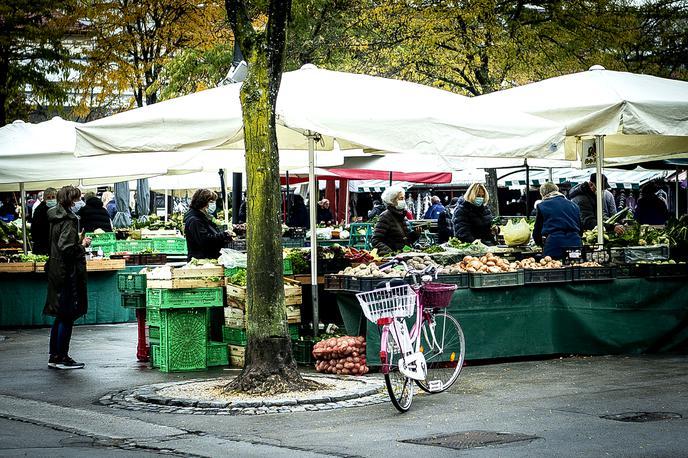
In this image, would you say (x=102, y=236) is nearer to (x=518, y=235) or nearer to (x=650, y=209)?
(x=518, y=235)

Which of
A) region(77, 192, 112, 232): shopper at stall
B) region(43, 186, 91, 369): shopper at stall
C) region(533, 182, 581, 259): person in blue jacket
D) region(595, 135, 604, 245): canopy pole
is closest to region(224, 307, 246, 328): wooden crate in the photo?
region(43, 186, 91, 369): shopper at stall

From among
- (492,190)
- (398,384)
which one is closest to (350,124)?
(398,384)

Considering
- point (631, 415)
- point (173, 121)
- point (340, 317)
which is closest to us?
point (631, 415)

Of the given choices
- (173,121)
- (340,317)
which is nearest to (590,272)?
(340,317)

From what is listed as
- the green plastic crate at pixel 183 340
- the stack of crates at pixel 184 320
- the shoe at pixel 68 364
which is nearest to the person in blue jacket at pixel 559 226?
the stack of crates at pixel 184 320

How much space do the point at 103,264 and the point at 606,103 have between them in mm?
8683

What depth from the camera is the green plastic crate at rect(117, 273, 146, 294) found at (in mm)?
13719

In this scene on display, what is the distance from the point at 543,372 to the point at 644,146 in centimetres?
635

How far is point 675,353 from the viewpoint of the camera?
542 inches

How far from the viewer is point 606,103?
527 inches

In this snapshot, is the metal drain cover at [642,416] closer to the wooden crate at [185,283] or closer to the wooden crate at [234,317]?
the wooden crate at [234,317]

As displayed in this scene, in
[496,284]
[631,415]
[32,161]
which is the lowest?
[631,415]

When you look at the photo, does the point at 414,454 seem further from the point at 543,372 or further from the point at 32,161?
the point at 32,161

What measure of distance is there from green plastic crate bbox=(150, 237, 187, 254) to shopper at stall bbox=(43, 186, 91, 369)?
13508 mm
